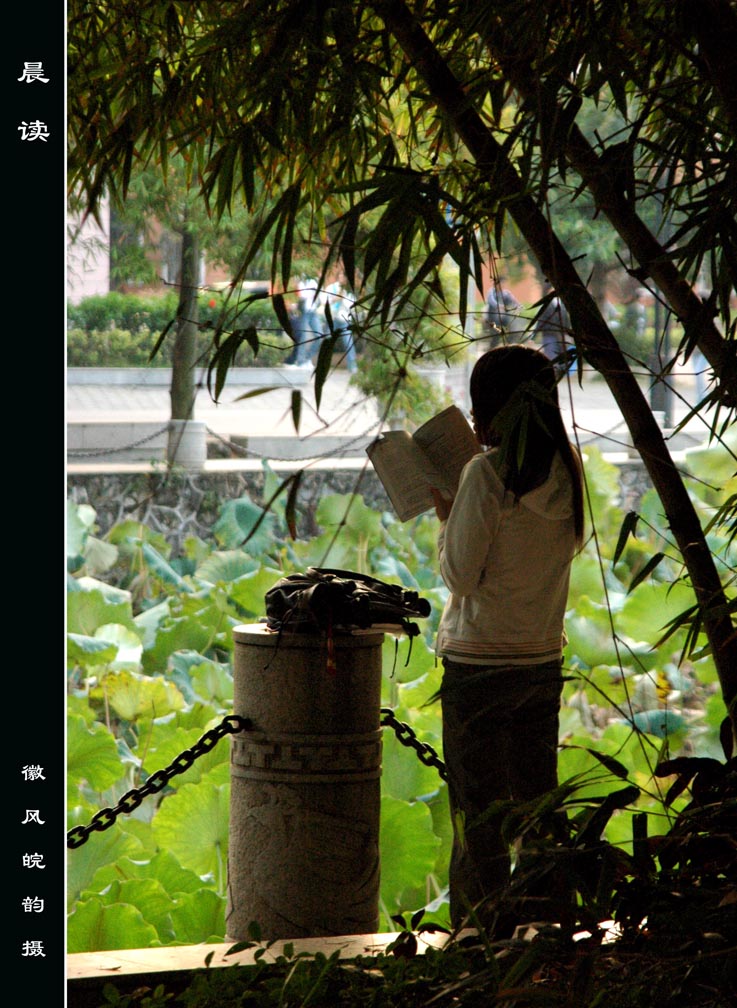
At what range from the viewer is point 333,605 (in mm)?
1962

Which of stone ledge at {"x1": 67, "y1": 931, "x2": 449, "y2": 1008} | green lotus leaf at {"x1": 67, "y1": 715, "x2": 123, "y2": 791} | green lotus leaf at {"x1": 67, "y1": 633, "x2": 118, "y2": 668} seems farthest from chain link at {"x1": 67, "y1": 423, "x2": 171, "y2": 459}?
stone ledge at {"x1": 67, "y1": 931, "x2": 449, "y2": 1008}

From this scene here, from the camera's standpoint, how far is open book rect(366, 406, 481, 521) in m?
1.92

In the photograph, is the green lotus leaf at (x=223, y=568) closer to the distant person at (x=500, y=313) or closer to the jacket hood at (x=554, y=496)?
the distant person at (x=500, y=313)

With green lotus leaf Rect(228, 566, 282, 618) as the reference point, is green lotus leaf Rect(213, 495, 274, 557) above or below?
above

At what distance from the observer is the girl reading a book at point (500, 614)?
6.14 feet

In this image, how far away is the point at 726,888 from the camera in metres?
1.07

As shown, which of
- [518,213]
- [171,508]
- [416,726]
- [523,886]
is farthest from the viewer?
[171,508]

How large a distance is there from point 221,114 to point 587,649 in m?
2.55

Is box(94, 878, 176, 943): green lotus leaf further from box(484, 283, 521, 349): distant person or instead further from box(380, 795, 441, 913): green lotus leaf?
box(484, 283, 521, 349): distant person

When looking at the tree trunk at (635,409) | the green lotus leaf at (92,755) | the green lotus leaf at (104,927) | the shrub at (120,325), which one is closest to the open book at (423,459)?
the tree trunk at (635,409)

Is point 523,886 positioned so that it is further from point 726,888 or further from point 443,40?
point 443,40

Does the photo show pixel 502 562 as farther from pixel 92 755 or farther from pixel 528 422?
pixel 92 755

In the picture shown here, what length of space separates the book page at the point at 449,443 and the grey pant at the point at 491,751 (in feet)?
1.00
